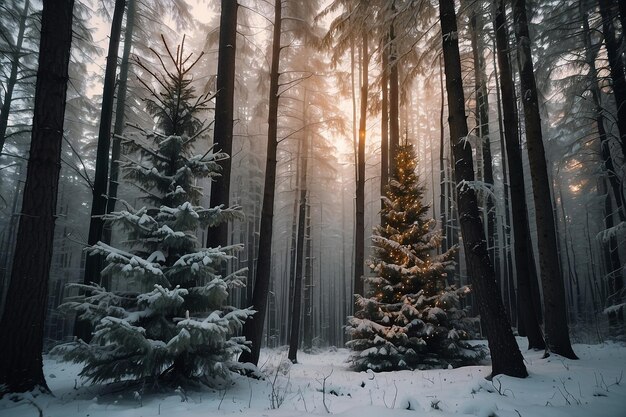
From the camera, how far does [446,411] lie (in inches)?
160

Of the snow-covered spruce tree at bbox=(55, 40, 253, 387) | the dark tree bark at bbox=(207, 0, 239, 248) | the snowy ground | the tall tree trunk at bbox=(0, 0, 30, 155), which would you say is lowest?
the snowy ground

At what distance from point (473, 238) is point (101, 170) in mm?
9860

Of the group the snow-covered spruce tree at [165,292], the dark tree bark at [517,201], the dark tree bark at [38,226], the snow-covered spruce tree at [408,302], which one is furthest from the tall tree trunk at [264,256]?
the dark tree bark at [517,201]

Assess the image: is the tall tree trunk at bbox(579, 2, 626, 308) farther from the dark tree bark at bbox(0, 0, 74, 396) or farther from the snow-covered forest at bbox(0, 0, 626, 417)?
the dark tree bark at bbox(0, 0, 74, 396)

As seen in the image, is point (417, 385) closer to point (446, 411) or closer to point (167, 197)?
point (446, 411)

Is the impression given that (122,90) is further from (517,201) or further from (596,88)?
(596,88)

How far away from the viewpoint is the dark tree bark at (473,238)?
576 centimetres

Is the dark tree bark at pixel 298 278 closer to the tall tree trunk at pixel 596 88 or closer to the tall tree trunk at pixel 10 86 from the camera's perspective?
the tall tree trunk at pixel 596 88

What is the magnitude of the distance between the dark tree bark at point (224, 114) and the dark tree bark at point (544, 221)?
6823mm

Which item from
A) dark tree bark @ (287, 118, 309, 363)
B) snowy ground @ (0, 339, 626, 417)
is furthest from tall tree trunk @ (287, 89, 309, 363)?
snowy ground @ (0, 339, 626, 417)

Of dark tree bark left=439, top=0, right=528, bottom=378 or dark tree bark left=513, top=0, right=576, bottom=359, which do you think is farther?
dark tree bark left=513, top=0, right=576, bottom=359

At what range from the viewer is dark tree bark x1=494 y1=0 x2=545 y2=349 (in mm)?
9031

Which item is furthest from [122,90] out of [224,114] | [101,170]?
[224,114]

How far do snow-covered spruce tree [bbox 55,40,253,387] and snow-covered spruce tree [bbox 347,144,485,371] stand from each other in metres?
4.92
